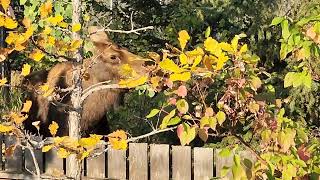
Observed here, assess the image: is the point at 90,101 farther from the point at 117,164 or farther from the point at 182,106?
the point at 182,106

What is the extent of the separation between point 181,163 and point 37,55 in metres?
2.58

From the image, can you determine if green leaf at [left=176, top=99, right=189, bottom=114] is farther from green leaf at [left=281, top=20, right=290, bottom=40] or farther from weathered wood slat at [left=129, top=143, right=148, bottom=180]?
weathered wood slat at [left=129, top=143, right=148, bottom=180]

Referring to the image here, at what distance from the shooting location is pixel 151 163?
537 centimetres

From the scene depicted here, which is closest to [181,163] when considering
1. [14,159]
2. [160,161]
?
[160,161]

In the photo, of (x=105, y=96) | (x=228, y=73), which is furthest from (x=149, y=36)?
(x=228, y=73)

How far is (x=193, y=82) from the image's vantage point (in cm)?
260

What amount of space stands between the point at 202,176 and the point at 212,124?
9.62 ft

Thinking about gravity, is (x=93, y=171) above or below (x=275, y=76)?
below

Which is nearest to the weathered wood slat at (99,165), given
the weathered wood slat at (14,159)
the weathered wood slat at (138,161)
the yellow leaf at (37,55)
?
the weathered wood slat at (138,161)

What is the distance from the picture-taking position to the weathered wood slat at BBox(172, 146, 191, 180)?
524 cm

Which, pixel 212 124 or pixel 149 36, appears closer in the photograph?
pixel 212 124

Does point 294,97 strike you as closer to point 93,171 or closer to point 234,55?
point 93,171

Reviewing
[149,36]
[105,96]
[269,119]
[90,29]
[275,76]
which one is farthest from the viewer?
[149,36]

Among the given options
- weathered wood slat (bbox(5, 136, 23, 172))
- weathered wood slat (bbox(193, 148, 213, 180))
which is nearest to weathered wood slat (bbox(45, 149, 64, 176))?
weathered wood slat (bbox(5, 136, 23, 172))
